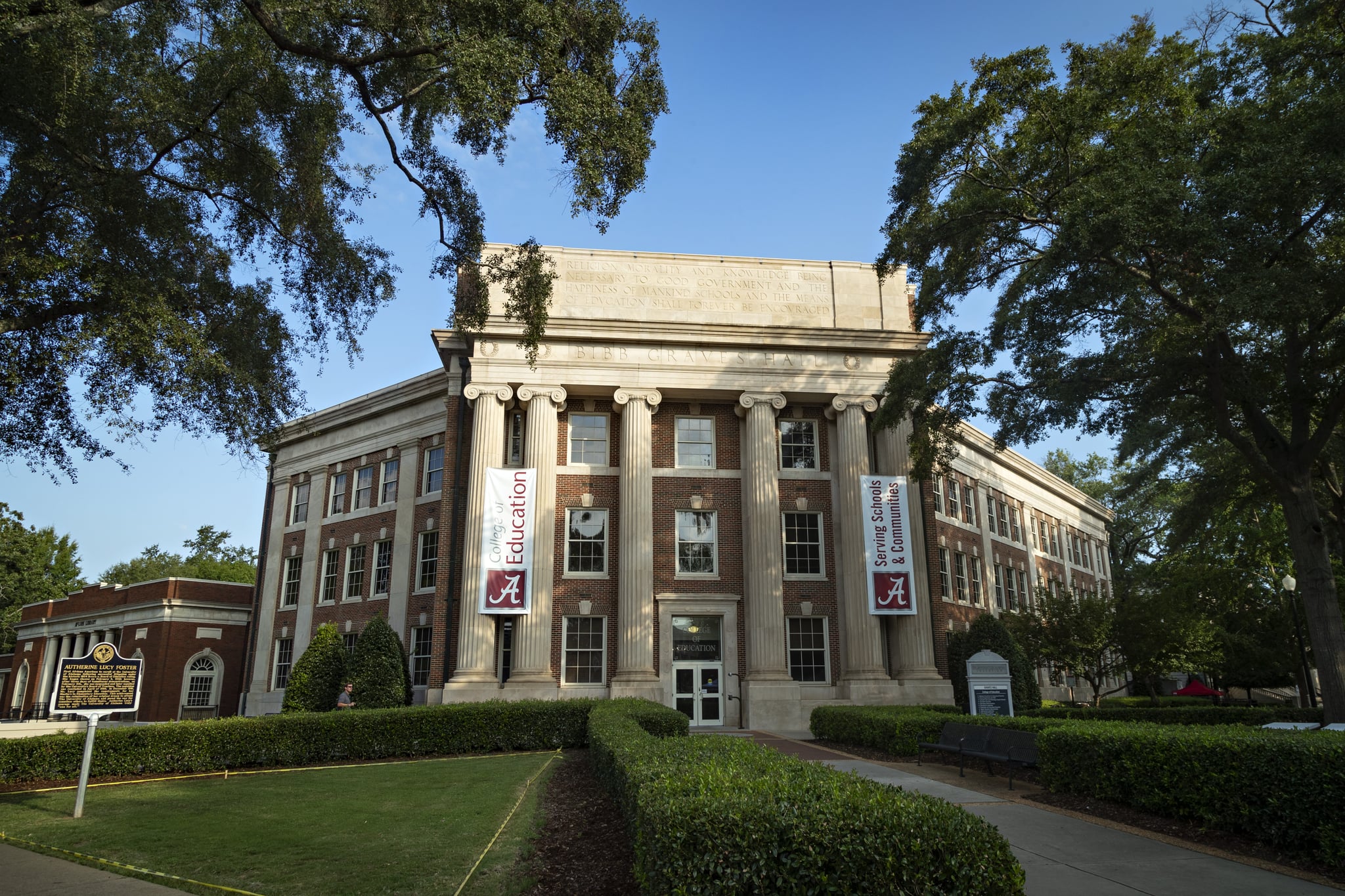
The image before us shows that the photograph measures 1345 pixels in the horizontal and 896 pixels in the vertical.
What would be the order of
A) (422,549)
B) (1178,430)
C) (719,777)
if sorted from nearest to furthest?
(719,777) < (1178,430) < (422,549)

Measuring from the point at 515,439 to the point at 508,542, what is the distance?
442 cm

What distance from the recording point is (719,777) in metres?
6.33

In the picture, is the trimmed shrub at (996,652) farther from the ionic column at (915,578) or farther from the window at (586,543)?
the window at (586,543)

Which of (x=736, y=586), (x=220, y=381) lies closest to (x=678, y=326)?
(x=736, y=586)

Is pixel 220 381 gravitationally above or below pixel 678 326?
below

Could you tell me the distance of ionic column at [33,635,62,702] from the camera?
46625 mm

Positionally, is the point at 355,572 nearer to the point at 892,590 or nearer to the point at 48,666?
the point at 892,590

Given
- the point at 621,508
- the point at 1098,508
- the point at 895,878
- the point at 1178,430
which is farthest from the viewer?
the point at 1098,508

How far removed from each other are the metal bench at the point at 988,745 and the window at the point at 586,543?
13.9 m

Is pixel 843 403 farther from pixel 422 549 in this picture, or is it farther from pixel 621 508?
pixel 422 549

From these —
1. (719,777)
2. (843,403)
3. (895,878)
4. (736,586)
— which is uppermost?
(843,403)

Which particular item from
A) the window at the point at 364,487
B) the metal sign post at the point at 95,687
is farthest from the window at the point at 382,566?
the metal sign post at the point at 95,687

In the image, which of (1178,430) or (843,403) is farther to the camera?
(843,403)

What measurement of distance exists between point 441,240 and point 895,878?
1240cm
